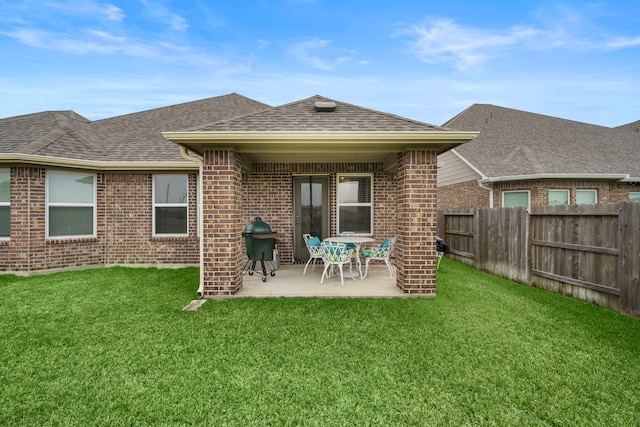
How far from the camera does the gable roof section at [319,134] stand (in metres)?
5.01

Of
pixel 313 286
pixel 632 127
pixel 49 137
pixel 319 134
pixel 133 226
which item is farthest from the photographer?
pixel 632 127

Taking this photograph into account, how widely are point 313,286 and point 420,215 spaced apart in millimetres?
2509

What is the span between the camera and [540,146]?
1291cm

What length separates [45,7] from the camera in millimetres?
8578

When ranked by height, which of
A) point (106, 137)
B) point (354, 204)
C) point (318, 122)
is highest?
point (106, 137)

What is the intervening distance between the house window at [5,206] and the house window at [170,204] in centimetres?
319

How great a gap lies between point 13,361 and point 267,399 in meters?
2.90

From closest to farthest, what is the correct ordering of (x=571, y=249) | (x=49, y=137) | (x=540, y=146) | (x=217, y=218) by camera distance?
1. (x=217, y=218)
2. (x=571, y=249)
3. (x=49, y=137)
4. (x=540, y=146)

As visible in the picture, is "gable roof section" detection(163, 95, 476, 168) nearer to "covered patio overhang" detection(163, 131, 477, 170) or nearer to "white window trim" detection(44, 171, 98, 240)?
A: "covered patio overhang" detection(163, 131, 477, 170)

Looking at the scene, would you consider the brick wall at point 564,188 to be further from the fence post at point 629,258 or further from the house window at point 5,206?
the house window at point 5,206

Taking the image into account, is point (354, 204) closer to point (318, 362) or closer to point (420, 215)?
point (420, 215)

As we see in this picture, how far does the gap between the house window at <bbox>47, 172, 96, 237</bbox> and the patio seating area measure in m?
4.92

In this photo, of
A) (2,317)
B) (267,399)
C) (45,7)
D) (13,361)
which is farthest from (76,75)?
(267,399)

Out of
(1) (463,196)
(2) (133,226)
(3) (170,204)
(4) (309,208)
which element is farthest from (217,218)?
(1) (463,196)
